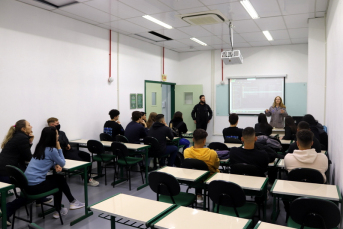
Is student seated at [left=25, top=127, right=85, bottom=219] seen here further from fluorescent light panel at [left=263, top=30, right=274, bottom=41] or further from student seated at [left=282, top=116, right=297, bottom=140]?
fluorescent light panel at [left=263, top=30, right=274, bottom=41]

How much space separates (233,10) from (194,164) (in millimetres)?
3057

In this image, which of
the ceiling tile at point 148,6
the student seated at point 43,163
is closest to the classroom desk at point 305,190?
the student seated at point 43,163

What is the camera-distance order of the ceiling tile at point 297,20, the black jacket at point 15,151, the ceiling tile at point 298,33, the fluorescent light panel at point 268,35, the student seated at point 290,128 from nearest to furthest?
1. the black jacket at point 15,151
2. the student seated at point 290,128
3. the ceiling tile at point 297,20
4. the ceiling tile at point 298,33
5. the fluorescent light panel at point 268,35

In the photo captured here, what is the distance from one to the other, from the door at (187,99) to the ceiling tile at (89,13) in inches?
160

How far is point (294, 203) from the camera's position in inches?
74.2

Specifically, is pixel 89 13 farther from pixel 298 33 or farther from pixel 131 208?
pixel 298 33

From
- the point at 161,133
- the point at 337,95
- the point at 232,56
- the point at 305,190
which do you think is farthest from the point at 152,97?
the point at 305,190

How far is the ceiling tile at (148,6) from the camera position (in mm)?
4301

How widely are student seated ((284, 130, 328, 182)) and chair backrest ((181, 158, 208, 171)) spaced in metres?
0.89

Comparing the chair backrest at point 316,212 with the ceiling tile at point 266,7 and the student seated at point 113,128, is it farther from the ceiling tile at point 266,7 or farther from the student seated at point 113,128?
the student seated at point 113,128

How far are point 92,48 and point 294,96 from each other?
225 inches

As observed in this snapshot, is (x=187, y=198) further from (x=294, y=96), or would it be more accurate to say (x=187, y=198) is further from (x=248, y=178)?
(x=294, y=96)

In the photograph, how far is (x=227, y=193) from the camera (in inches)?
89.8

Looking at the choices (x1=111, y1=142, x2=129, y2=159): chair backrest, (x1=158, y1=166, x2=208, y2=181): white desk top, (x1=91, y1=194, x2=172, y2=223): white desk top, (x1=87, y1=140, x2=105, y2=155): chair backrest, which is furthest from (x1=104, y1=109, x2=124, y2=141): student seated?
(x1=91, y1=194, x2=172, y2=223): white desk top
